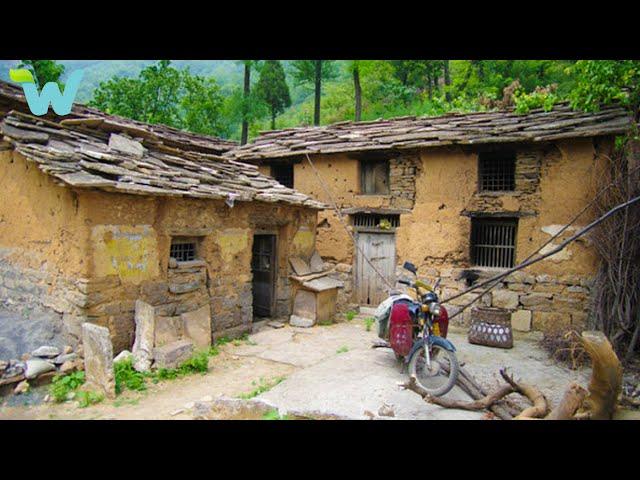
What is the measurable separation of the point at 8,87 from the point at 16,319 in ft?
13.4

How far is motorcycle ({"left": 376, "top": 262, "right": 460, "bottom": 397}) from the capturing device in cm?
500

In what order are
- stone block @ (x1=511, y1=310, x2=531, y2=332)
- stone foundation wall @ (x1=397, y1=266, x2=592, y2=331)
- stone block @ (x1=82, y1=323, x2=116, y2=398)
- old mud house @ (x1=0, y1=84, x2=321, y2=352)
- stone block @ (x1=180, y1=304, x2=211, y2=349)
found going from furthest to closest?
stone block @ (x1=511, y1=310, x2=531, y2=332) < stone foundation wall @ (x1=397, y1=266, x2=592, y2=331) < stone block @ (x1=180, y1=304, x2=211, y2=349) < old mud house @ (x1=0, y1=84, x2=321, y2=352) < stone block @ (x1=82, y1=323, x2=116, y2=398)

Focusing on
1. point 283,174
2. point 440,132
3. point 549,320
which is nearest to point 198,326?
point 283,174

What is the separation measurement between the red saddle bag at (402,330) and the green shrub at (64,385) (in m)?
3.99

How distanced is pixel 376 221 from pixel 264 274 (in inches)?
124

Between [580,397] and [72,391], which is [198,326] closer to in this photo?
[72,391]

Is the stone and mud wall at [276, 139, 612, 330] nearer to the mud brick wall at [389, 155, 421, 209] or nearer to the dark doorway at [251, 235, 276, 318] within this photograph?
the mud brick wall at [389, 155, 421, 209]

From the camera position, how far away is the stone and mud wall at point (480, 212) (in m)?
8.29

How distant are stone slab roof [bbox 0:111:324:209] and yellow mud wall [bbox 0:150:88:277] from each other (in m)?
0.41

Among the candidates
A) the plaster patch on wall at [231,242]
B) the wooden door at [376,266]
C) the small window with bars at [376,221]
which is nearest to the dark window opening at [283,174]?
the small window with bars at [376,221]

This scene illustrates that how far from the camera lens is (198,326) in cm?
704

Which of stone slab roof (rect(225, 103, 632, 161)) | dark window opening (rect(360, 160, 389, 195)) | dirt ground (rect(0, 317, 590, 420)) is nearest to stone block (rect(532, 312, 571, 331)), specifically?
dirt ground (rect(0, 317, 590, 420))

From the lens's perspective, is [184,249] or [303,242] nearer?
[184,249]
